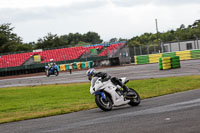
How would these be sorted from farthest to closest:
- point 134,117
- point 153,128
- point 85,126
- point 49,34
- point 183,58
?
point 49,34, point 183,58, point 134,117, point 85,126, point 153,128

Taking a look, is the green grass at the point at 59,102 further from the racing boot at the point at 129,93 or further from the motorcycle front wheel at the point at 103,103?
the racing boot at the point at 129,93

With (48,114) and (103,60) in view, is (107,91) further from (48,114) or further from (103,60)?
(103,60)

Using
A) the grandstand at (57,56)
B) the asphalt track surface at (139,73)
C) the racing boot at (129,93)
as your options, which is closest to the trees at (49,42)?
the grandstand at (57,56)

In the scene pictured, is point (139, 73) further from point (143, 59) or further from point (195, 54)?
point (143, 59)

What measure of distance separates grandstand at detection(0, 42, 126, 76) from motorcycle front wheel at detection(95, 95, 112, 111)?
3886 cm

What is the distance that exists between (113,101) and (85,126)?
3491mm

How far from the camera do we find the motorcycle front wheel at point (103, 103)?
10.9m

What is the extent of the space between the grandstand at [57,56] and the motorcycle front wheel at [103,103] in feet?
127

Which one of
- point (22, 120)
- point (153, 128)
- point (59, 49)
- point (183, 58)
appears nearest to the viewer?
point (153, 128)

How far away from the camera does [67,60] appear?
55094 millimetres

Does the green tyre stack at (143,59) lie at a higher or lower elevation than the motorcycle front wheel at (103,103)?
higher

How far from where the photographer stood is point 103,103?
1102cm

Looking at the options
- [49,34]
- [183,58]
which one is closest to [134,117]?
[183,58]

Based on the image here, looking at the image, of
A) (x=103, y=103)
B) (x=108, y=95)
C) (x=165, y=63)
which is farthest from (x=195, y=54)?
(x=103, y=103)
